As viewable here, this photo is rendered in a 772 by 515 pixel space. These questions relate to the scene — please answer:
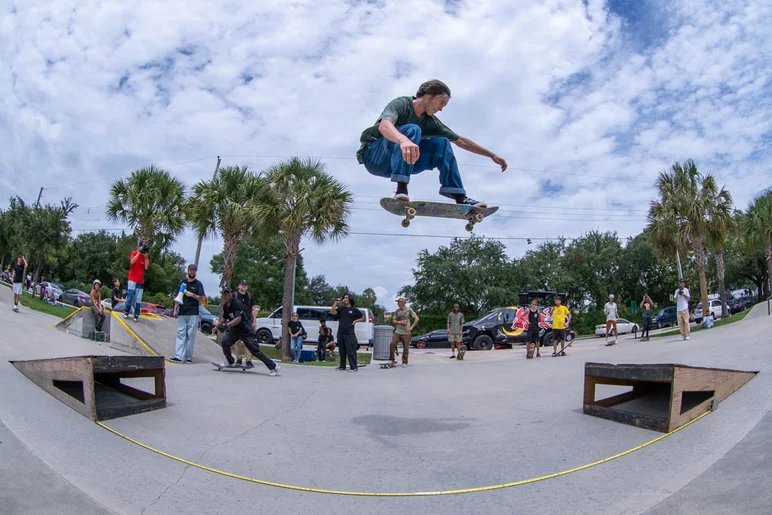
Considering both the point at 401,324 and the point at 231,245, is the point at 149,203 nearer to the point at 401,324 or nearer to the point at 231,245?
the point at 231,245

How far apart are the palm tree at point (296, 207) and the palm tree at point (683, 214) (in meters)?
14.9

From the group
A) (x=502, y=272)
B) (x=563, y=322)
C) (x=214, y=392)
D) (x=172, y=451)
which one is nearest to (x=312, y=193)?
(x=563, y=322)

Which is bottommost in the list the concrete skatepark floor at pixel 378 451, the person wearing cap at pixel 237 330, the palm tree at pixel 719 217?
the concrete skatepark floor at pixel 378 451

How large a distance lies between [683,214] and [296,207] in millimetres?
16909

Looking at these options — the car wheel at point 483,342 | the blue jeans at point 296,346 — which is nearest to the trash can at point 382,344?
the blue jeans at point 296,346

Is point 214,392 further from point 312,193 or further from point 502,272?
point 502,272

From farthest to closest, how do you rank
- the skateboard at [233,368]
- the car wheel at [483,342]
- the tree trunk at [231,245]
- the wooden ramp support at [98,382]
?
1. the car wheel at [483,342]
2. the tree trunk at [231,245]
3. the skateboard at [233,368]
4. the wooden ramp support at [98,382]

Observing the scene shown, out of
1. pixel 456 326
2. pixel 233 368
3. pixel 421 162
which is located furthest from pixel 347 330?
pixel 421 162

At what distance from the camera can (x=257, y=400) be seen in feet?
18.3

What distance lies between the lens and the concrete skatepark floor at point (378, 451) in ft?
9.46

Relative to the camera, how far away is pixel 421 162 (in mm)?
5207

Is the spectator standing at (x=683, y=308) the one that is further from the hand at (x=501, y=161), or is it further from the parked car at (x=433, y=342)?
the parked car at (x=433, y=342)

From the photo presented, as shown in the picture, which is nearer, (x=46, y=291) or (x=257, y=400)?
(x=257, y=400)

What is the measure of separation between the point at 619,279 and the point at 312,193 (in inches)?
1539
